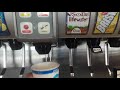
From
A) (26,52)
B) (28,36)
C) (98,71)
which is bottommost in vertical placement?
(98,71)

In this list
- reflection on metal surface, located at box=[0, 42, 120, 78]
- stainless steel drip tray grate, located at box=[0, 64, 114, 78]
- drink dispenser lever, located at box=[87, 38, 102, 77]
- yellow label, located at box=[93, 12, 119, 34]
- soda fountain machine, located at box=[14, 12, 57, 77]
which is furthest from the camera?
reflection on metal surface, located at box=[0, 42, 120, 78]

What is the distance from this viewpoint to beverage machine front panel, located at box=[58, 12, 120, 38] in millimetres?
1077

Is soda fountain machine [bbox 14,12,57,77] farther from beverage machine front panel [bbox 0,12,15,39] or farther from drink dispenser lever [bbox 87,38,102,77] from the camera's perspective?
drink dispenser lever [bbox 87,38,102,77]

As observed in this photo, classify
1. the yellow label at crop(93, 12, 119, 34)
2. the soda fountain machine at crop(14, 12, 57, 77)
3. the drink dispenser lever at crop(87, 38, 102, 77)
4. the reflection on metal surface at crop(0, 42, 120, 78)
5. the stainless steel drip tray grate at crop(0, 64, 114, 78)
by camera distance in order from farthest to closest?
the reflection on metal surface at crop(0, 42, 120, 78) < the stainless steel drip tray grate at crop(0, 64, 114, 78) < the drink dispenser lever at crop(87, 38, 102, 77) < the yellow label at crop(93, 12, 119, 34) < the soda fountain machine at crop(14, 12, 57, 77)

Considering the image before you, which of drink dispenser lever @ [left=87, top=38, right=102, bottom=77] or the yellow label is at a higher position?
the yellow label

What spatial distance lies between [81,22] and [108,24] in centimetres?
17

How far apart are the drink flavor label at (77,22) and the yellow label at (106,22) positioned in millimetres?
69

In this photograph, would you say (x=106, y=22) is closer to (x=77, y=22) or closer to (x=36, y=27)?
(x=77, y=22)

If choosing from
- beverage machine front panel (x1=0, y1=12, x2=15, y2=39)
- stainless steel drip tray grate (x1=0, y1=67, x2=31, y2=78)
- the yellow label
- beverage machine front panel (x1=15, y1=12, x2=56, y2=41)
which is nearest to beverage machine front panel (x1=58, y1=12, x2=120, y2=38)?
the yellow label

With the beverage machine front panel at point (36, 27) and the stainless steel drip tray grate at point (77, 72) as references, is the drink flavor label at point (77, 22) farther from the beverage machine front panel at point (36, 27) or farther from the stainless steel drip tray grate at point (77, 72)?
the stainless steel drip tray grate at point (77, 72)
